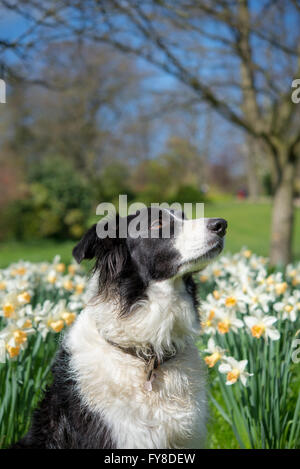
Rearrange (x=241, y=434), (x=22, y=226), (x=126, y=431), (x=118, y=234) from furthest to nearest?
(x=22, y=226), (x=241, y=434), (x=118, y=234), (x=126, y=431)

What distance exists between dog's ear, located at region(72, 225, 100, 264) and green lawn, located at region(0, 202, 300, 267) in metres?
8.64

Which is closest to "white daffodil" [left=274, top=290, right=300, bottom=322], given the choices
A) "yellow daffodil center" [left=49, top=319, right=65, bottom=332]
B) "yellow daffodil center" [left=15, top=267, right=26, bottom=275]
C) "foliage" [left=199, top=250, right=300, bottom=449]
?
"foliage" [left=199, top=250, right=300, bottom=449]

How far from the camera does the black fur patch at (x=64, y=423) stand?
7.07ft

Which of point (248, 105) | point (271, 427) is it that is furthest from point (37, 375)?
point (248, 105)

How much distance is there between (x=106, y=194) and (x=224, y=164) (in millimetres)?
25888

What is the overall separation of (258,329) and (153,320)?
0.74 meters

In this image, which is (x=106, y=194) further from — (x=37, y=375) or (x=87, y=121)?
(x=37, y=375)

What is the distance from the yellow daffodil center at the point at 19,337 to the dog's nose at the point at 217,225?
1.35 m

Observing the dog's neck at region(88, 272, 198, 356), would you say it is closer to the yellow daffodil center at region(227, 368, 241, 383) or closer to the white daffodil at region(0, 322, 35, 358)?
the yellow daffodil center at region(227, 368, 241, 383)

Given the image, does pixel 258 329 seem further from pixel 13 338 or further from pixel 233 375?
pixel 13 338

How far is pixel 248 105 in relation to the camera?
8172 millimetres

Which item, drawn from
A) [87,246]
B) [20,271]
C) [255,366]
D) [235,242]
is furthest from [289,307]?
[235,242]

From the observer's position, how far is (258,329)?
2.63 metres

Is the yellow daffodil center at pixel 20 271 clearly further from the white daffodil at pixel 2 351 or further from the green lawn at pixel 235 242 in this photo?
the green lawn at pixel 235 242
